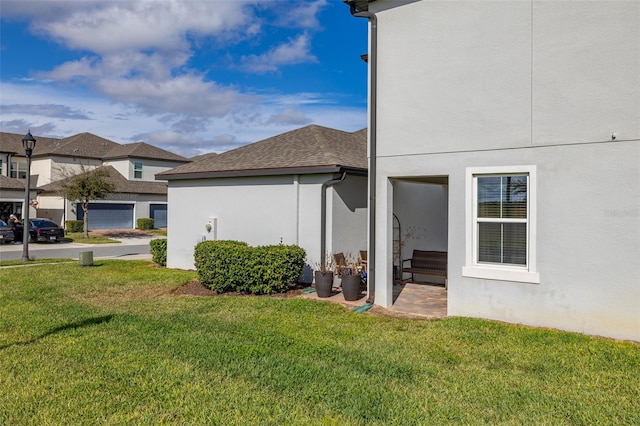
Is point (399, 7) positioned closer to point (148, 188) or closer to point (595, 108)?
point (595, 108)

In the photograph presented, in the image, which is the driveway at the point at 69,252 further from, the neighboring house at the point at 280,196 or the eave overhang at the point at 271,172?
the eave overhang at the point at 271,172

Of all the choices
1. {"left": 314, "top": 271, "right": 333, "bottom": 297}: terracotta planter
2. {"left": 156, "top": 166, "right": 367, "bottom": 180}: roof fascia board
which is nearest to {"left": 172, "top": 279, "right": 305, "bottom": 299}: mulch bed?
{"left": 314, "top": 271, "right": 333, "bottom": 297}: terracotta planter

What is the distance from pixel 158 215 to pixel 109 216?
4645mm

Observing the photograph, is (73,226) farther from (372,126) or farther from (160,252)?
(372,126)

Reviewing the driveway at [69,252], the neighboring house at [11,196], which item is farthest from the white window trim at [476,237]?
the neighboring house at [11,196]

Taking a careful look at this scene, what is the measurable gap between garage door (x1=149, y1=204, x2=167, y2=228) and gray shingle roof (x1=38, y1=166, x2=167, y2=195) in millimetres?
1464

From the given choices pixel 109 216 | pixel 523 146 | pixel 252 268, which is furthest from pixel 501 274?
pixel 109 216

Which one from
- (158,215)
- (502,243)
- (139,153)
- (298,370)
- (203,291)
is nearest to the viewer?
(298,370)

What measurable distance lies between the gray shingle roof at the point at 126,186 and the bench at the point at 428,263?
3073 cm

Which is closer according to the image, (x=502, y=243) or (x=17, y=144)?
(x=502, y=243)

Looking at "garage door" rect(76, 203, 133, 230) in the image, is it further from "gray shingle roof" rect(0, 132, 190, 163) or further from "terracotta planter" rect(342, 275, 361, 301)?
"terracotta planter" rect(342, 275, 361, 301)

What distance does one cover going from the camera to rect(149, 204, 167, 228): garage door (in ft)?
129

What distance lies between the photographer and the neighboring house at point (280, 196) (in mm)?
11458

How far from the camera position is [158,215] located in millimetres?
39938
